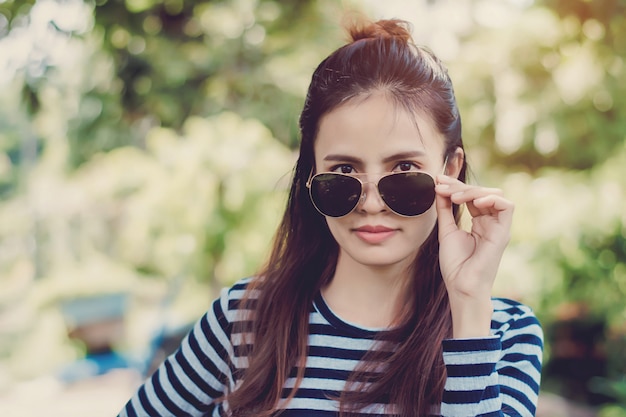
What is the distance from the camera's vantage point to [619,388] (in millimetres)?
3127

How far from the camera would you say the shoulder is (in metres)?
1.41

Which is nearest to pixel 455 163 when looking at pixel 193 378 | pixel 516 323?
pixel 516 323

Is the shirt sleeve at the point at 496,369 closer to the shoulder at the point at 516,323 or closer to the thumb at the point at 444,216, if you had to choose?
the shoulder at the point at 516,323

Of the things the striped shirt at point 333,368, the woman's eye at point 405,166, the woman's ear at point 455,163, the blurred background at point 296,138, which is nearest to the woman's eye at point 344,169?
the woman's eye at point 405,166

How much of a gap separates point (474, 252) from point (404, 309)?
270 millimetres

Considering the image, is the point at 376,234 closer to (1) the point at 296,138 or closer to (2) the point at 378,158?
(2) the point at 378,158

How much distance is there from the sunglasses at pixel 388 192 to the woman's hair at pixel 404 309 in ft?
0.51

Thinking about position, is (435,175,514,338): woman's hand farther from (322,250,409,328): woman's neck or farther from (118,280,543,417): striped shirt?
(322,250,409,328): woman's neck

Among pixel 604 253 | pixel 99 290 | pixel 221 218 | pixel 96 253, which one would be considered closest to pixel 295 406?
pixel 221 218

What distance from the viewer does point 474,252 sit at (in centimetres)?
131

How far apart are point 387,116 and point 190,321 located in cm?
401

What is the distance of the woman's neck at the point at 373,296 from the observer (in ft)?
4.94

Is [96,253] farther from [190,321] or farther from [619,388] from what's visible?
[619,388]

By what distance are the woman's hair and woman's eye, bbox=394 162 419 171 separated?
123 mm
